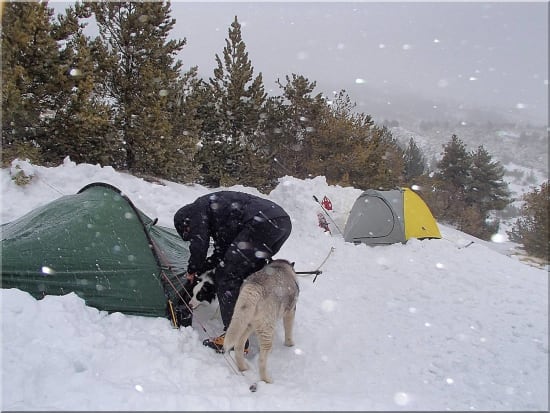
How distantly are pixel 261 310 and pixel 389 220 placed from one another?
643 centimetres

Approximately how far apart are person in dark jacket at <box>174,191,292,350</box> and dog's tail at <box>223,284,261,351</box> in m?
0.46

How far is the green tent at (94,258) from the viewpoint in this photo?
4.39 metres

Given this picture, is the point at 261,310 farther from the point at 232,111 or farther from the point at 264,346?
the point at 232,111

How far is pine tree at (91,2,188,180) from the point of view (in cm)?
1295

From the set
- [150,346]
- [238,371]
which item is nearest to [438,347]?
[238,371]

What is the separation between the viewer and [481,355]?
4383 millimetres

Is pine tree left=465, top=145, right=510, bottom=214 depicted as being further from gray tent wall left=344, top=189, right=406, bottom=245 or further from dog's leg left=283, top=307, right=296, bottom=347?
dog's leg left=283, top=307, right=296, bottom=347

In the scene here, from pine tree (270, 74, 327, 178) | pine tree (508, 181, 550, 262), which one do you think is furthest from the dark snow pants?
pine tree (508, 181, 550, 262)

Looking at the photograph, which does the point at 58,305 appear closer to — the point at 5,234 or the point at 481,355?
the point at 5,234

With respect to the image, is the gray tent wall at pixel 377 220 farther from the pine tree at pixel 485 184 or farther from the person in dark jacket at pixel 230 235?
the pine tree at pixel 485 184

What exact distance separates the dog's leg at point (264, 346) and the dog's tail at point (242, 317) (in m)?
0.20

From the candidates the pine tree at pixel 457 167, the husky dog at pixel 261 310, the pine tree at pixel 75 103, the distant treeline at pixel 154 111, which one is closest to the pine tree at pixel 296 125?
the distant treeline at pixel 154 111

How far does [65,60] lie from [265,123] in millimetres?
12888

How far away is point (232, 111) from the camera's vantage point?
65.1 feet
